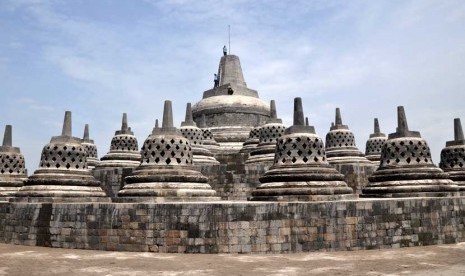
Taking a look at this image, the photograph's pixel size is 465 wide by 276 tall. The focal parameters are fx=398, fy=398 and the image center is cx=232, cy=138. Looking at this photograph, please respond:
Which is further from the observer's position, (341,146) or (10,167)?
(341,146)

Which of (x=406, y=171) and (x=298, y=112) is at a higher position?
(x=298, y=112)

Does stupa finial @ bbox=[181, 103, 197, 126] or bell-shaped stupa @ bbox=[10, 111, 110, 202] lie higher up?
stupa finial @ bbox=[181, 103, 197, 126]

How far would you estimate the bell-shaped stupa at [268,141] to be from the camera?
2022cm

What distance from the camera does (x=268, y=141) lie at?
2077cm

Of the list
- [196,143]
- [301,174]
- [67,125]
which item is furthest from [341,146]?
[67,125]

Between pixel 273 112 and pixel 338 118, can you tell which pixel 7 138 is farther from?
pixel 338 118

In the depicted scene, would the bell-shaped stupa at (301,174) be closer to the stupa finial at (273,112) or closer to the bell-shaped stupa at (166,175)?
the bell-shaped stupa at (166,175)

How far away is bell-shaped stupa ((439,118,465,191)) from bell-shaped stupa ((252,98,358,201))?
768cm

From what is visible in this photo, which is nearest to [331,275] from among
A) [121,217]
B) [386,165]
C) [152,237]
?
[152,237]

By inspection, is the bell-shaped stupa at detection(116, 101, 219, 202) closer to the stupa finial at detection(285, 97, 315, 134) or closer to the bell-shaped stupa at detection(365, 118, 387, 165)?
the stupa finial at detection(285, 97, 315, 134)

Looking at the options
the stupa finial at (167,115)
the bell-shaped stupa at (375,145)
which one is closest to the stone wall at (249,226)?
the stupa finial at (167,115)

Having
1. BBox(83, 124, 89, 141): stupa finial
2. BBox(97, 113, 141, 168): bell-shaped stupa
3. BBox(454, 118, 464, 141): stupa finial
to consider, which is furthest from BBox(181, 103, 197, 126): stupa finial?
BBox(454, 118, 464, 141): stupa finial

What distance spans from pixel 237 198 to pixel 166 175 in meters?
4.74

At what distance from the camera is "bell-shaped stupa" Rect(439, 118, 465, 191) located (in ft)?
56.7
